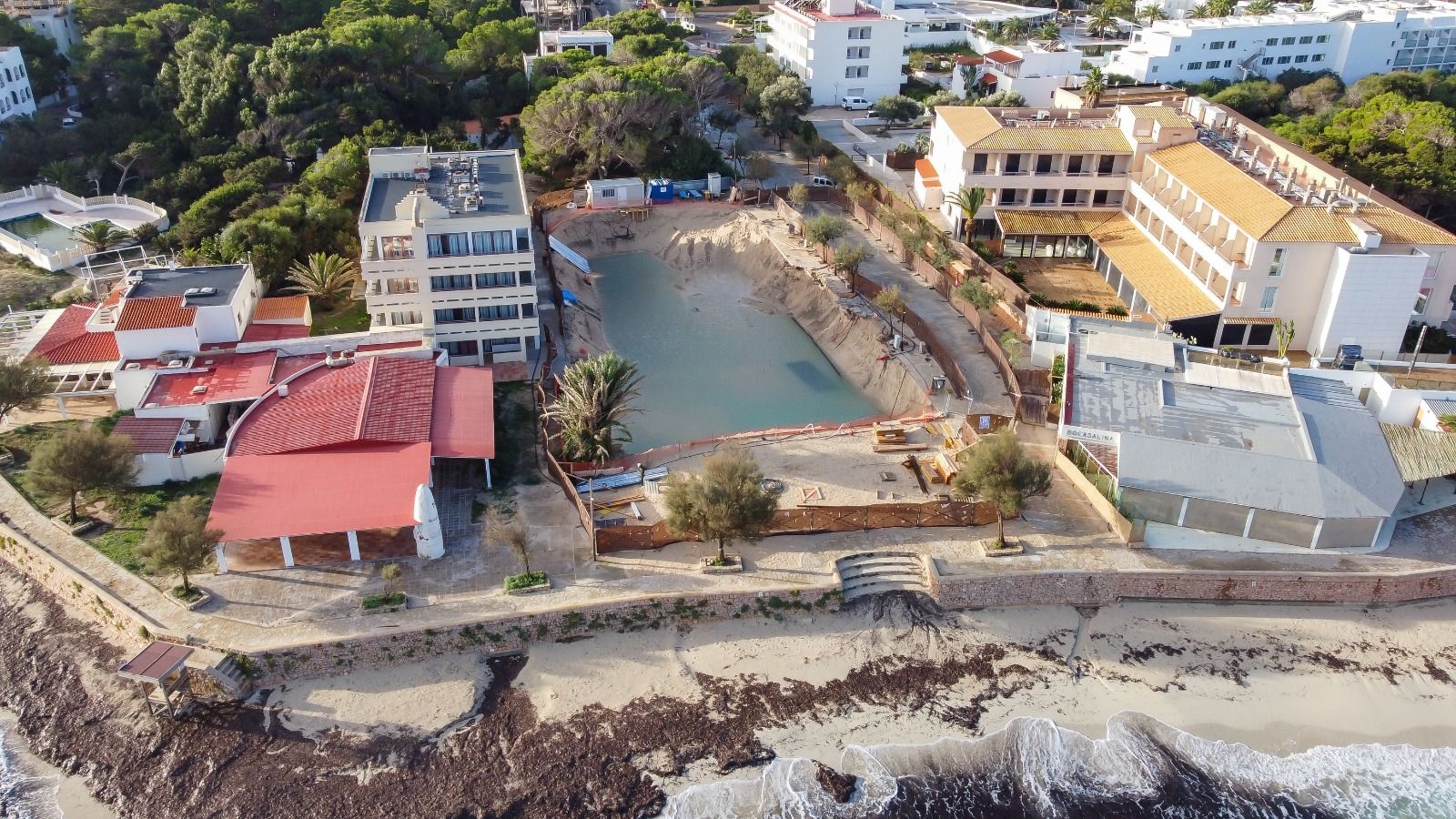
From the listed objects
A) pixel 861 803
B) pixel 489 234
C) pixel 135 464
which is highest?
pixel 489 234

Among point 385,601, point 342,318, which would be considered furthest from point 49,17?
point 385,601

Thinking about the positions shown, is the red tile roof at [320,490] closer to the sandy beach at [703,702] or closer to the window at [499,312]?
the sandy beach at [703,702]

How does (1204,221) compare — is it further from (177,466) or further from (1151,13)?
(1151,13)

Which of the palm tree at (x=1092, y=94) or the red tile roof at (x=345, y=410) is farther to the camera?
the palm tree at (x=1092, y=94)

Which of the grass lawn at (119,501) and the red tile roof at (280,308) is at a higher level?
the red tile roof at (280,308)

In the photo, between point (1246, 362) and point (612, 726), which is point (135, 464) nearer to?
point (612, 726)

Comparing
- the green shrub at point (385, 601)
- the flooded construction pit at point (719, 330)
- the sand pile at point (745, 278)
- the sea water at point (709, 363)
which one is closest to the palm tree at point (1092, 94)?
the sand pile at point (745, 278)


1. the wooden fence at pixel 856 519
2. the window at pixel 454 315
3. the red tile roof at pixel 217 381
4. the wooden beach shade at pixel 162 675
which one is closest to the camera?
the wooden beach shade at pixel 162 675

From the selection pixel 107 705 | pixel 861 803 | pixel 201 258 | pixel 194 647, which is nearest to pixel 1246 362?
pixel 861 803
